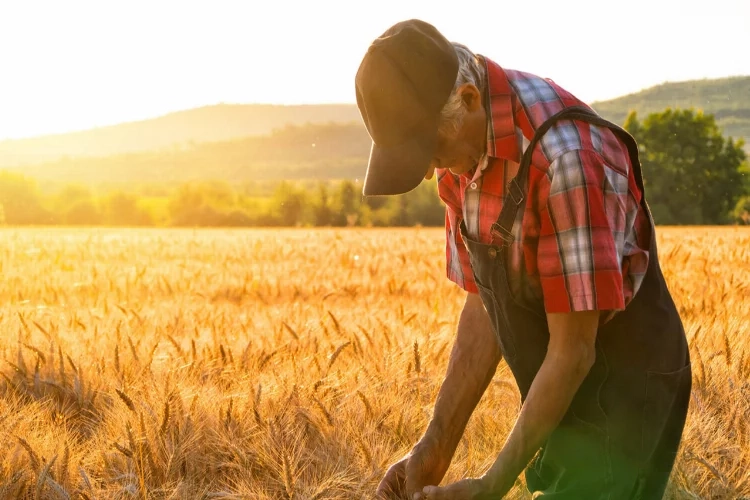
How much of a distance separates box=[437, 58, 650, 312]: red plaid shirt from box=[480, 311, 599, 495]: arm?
54 millimetres

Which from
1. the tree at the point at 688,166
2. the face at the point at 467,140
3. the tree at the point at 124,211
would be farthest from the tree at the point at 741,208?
the face at the point at 467,140

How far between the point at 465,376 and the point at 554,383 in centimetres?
54

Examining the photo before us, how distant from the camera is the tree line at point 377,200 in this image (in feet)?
145

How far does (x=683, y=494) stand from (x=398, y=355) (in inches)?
48.2

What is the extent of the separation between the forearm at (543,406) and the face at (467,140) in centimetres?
48

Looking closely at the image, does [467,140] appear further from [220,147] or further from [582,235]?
[220,147]

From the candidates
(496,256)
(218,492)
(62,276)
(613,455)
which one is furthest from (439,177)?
(62,276)

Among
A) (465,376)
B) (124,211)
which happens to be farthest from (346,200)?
(465,376)

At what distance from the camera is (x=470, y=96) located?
1.77 metres

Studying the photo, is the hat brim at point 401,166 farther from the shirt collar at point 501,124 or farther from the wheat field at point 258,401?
the wheat field at point 258,401

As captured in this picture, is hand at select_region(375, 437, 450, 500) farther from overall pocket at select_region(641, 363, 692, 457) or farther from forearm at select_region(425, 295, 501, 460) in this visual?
overall pocket at select_region(641, 363, 692, 457)

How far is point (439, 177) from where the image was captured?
2162 mm

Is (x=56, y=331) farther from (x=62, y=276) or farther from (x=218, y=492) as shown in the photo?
(x=62, y=276)

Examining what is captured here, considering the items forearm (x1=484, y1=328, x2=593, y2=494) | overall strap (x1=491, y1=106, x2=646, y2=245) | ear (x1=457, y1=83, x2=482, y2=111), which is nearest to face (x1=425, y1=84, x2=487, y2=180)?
ear (x1=457, y1=83, x2=482, y2=111)
